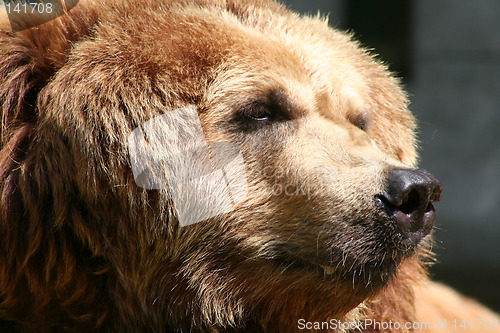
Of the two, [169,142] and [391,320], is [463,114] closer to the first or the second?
[391,320]

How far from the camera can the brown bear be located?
258cm

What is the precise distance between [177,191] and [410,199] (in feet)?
2.81

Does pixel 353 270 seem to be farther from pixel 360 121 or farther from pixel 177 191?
pixel 360 121

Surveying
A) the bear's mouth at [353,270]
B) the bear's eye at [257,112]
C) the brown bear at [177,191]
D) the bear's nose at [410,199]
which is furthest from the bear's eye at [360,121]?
the bear's mouth at [353,270]

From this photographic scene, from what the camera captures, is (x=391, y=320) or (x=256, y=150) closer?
(x=256, y=150)

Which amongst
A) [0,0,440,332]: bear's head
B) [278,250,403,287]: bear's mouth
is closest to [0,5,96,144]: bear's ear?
[0,0,440,332]: bear's head

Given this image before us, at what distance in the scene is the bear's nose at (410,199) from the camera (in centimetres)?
249

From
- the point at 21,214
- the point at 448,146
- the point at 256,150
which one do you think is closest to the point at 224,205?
the point at 256,150

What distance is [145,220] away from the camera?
104 inches

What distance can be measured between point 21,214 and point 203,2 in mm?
1192

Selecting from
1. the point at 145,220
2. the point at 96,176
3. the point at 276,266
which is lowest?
the point at 276,266

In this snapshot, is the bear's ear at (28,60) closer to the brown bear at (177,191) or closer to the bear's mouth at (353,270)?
the brown bear at (177,191)

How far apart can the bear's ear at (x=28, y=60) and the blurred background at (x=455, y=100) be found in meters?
5.34

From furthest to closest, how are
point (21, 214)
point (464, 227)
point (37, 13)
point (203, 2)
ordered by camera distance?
point (464, 227)
point (203, 2)
point (37, 13)
point (21, 214)
